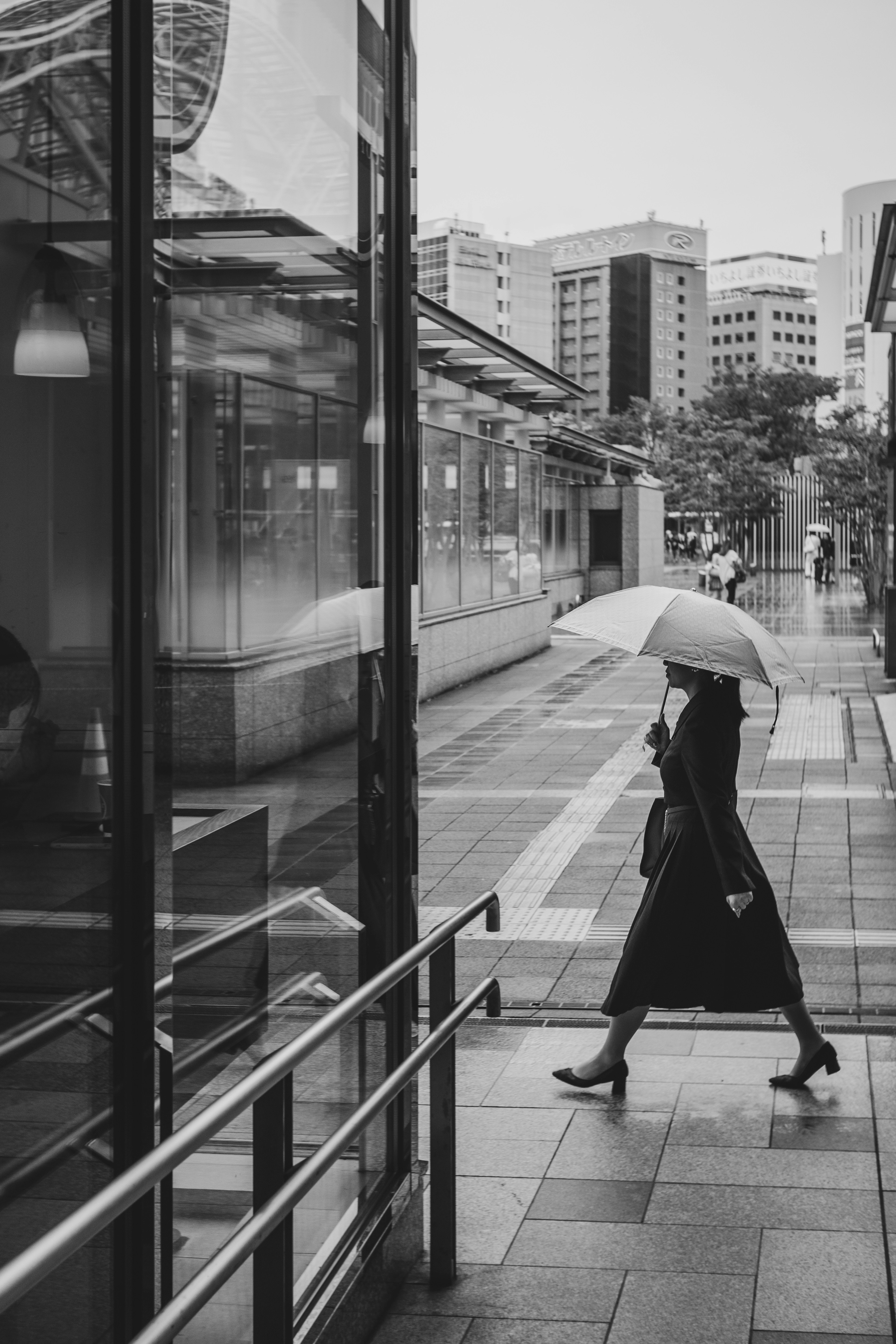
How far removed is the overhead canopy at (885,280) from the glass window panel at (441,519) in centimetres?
490

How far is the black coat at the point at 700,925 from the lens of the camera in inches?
201

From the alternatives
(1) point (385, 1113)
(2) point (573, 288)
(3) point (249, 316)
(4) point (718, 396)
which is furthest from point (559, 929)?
(2) point (573, 288)

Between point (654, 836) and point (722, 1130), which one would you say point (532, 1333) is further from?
point (654, 836)

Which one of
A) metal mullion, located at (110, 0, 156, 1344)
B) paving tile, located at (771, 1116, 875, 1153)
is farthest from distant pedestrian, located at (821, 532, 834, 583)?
metal mullion, located at (110, 0, 156, 1344)

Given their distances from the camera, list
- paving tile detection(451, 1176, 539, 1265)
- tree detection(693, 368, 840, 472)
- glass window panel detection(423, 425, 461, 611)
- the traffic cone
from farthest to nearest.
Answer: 1. tree detection(693, 368, 840, 472)
2. glass window panel detection(423, 425, 461, 611)
3. paving tile detection(451, 1176, 539, 1265)
4. the traffic cone

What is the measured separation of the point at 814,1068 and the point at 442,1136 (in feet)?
5.99

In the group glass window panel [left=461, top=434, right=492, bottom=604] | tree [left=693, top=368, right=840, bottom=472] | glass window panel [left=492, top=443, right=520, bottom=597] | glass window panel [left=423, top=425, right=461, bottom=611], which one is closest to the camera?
glass window panel [left=423, top=425, right=461, bottom=611]

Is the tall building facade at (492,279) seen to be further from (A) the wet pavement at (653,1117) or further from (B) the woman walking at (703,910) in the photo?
(B) the woman walking at (703,910)

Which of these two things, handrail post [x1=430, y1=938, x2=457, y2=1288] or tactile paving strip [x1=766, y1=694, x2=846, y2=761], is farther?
tactile paving strip [x1=766, y1=694, x2=846, y2=761]

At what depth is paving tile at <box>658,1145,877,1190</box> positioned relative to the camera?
14.9 ft

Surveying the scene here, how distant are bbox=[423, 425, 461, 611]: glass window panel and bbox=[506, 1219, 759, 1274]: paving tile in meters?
13.2

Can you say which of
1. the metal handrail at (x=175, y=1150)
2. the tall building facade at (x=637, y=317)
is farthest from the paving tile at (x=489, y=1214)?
the tall building facade at (x=637, y=317)

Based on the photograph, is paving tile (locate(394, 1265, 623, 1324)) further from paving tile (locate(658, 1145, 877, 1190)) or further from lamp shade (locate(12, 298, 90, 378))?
lamp shade (locate(12, 298, 90, 378))

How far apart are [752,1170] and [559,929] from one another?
117 inches
